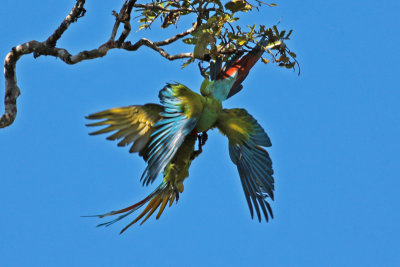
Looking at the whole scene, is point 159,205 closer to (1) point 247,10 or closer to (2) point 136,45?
(2) point 136,45

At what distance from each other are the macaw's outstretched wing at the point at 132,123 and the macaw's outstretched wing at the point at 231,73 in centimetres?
43

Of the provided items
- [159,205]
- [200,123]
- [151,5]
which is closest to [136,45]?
[151,5]

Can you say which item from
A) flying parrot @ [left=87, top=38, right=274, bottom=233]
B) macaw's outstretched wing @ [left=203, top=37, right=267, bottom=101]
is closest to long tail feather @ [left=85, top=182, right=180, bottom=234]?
flying parrot @ [left=87, top=38, right=274, bottom=233]

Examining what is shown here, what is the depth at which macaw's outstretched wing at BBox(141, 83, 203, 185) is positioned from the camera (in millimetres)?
4531

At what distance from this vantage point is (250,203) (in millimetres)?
4762

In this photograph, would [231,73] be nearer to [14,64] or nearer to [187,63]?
[187,63]

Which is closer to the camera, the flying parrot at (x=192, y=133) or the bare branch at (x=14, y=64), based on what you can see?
the flying parrot at (x=192, y=133)

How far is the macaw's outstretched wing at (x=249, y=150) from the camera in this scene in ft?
15.9

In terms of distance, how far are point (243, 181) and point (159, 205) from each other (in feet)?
1.98

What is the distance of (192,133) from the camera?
15.9 feet

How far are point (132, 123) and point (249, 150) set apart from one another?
853 mm

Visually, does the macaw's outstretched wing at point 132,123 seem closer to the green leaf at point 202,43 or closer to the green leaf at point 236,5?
the green leaf at point 202,43

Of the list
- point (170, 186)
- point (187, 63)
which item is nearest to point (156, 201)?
point (170, 186)

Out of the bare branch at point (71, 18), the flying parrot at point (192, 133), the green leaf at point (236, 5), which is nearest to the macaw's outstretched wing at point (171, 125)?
the flying parrot at point (192, 133)
